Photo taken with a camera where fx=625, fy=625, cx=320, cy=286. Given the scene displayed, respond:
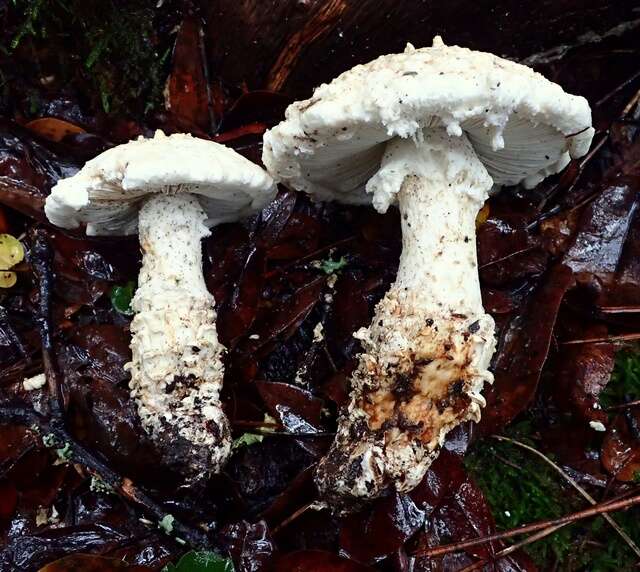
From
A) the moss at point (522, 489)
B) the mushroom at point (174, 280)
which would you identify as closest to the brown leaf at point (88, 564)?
the mushroom at point (174, 280)

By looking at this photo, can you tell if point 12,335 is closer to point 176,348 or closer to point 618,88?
point 176,348

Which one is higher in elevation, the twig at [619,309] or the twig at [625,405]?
the twig at [619,309]

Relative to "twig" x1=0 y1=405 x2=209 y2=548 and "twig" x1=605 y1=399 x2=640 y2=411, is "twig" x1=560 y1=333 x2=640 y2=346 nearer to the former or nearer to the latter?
"twig" x1=605 y1=399 x2=640 y2=411

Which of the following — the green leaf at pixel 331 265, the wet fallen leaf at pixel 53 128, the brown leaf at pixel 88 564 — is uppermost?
the wet fallen leaf at pixel 53 128

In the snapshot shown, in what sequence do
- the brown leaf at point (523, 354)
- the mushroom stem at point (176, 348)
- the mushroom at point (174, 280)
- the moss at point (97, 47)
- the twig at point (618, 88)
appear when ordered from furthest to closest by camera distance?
the twig at point (618, 88)
the moss at point (97, 47)
the brown leaf at point (523, 354)
the mushroom stem at point (176, 348)
the mushroom at point (174, 280)

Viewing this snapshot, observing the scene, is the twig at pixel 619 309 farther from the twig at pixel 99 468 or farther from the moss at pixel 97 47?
the moss at pixel 97 47

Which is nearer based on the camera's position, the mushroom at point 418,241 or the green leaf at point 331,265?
the mushroom at point 418,241

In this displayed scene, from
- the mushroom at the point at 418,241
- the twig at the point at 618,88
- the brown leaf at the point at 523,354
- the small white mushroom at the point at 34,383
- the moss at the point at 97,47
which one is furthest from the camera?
the twig at the point at 618,88
